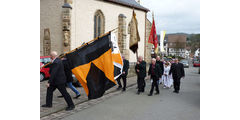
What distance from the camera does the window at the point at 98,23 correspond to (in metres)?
19.2

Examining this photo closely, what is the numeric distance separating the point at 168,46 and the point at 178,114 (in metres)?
93.9

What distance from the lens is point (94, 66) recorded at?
19.0 ft

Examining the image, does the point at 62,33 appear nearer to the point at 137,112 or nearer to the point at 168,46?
the point at 137,112

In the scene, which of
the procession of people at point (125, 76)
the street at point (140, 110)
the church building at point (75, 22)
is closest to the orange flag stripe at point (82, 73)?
the procession of people at point (125, 76)

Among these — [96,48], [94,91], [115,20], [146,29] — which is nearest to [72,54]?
[96,48]

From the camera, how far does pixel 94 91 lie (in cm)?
568

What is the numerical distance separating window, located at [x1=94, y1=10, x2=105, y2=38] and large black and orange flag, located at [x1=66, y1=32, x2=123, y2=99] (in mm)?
13801

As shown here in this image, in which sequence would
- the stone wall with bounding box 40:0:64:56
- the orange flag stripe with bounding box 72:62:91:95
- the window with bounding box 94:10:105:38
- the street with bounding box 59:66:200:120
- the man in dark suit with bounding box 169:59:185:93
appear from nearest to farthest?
the street with bounding box 59:66:200:120
the orange flag stripe with bounding box 72:62:91:95
the man in dark suit with bounding box 169:59:185:93
the stone wall with bounding box 40:0:64:56
the window with bounding box 94:10:105:38

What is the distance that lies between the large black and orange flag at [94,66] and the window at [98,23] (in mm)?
13801

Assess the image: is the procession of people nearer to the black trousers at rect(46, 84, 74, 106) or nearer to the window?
the black trousers at rect(46, 84, 74, 106)

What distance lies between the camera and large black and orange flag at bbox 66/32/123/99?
5.68 meters

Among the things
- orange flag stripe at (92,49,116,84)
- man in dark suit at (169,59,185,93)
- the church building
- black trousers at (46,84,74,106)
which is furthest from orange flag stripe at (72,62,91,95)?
the church building

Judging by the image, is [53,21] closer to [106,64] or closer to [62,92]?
[62,92]

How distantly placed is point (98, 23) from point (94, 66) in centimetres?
1433
